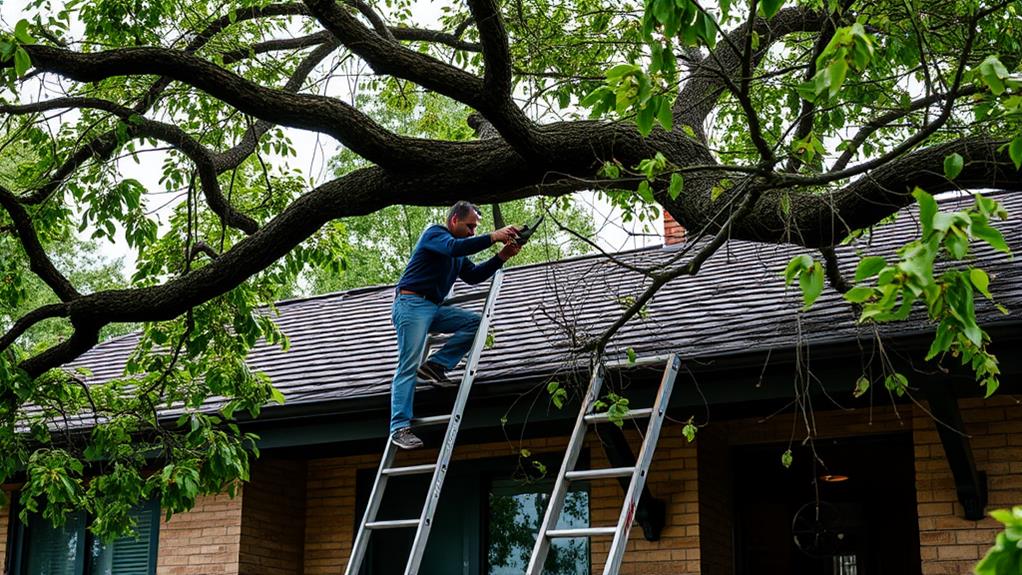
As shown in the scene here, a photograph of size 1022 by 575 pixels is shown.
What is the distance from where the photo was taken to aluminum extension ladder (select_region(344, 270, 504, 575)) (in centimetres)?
754

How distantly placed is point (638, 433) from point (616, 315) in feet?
5.33

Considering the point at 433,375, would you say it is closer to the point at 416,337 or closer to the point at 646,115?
the point at 416,337

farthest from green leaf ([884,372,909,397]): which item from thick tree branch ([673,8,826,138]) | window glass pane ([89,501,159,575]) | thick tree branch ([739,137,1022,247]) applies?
window glass pane ([89,501,159,575])

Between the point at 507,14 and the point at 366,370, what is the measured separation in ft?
10.5

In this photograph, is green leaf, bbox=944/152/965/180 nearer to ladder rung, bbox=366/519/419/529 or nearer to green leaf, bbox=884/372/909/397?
green leaf, bbox=884/372/909/397

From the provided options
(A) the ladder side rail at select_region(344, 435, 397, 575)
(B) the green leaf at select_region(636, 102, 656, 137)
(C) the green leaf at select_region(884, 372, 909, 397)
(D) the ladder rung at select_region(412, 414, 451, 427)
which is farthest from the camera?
(D) the ladder rung at select_region(412, 414, 451, 427)

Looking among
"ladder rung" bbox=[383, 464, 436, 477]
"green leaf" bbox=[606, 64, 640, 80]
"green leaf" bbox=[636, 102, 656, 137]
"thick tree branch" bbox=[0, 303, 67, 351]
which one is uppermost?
"thick tree branch" bbox=[0, 303, 67, 351]

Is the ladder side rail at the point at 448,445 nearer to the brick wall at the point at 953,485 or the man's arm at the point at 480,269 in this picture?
the man's arm at the point at 480,269

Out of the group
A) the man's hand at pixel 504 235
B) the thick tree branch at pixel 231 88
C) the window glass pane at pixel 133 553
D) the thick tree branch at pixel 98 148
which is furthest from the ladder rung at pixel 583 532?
the window glass pane at pixel 133 553

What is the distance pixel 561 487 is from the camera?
736 centimetres

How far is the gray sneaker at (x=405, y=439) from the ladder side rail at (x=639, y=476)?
1.60m

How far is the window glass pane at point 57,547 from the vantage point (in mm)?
11828

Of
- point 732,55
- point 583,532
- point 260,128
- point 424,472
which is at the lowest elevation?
point 583,532

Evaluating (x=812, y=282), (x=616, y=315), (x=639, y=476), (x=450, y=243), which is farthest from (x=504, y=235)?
(x=812, y=282)
